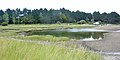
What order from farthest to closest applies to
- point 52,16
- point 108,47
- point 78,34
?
point 52,16, point 78,34, point 108,47

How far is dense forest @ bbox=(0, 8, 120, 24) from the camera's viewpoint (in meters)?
105

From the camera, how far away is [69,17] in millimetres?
132875

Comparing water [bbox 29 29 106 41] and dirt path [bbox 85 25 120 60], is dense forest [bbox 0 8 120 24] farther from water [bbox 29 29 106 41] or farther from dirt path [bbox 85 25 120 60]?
dirt path [bbox 85 25 120 60]

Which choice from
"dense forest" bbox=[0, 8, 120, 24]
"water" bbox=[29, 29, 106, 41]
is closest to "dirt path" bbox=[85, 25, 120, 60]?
"water" bbox=[29, 29, 106, 41]

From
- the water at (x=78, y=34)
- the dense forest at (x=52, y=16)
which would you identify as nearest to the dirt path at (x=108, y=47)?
the water at (x=78, y=34)

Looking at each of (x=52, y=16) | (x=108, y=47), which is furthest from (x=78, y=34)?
(x=52, y=16)

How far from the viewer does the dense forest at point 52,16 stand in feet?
346

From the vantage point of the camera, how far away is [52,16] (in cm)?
11812

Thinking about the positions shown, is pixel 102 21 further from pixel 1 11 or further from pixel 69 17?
pixel 1 11

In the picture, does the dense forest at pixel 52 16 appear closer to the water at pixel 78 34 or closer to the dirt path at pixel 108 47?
the water at pixel 78 34

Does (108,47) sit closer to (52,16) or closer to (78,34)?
(78,34)

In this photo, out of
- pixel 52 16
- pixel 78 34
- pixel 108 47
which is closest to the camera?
pixel 108 47

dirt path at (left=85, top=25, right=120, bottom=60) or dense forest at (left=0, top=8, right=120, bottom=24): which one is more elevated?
dense forest at (left=0, top=8, right=120, bottom=24)

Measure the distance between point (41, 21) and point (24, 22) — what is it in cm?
1063
